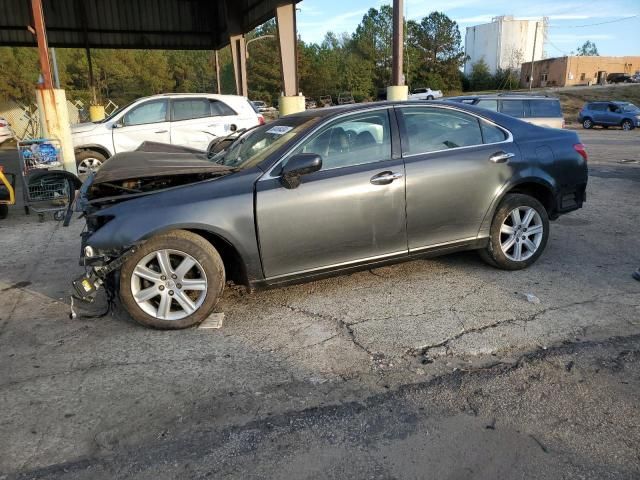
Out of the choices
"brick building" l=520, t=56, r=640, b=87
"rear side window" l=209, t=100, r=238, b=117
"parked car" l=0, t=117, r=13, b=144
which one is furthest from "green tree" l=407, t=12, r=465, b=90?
"rear side window" l=209, t=100, r=238, b=117

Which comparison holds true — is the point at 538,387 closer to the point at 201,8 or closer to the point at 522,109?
the point at 522,109

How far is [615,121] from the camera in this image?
27891 mm

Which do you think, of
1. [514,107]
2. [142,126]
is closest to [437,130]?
[142,126]

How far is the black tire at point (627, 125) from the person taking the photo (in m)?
27.2

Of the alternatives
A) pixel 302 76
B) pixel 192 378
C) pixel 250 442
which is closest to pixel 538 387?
pixel 250 442

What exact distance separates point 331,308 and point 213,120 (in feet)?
25.9

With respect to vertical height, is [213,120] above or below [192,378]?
above

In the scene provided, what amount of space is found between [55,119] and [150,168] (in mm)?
5960

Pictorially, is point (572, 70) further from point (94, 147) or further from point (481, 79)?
point (94, 147)

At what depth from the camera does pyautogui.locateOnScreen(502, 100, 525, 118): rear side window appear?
1423 centimetres

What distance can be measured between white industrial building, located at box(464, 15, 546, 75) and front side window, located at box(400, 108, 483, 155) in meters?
95.4

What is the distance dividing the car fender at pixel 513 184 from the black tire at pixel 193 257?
2.44 m

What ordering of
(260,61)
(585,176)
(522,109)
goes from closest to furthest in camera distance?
(585,176)
(522,109)
(260,61)

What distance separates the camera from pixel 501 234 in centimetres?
484
